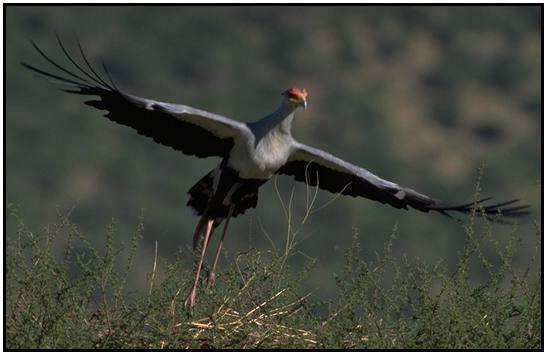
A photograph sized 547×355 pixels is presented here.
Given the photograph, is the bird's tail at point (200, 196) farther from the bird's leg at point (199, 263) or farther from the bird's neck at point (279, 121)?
the bird's neck at point (279, 121)

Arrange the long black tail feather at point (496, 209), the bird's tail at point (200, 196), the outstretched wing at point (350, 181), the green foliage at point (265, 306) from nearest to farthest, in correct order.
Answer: the green foliage at point (265, 306) < the long black tail feather at point (496, 209) < the outstretched wing at point (350, 181) < the bird's tail at point (200, 196)

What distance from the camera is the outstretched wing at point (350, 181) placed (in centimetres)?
995

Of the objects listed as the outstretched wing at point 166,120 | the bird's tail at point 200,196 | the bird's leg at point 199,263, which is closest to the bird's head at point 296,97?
the outstretched wing at point 166,120

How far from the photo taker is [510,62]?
48.1 m

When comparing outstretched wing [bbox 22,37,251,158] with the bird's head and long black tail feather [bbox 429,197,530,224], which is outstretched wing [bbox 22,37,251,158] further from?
long black tail feather [bbox 429,197,530,224]

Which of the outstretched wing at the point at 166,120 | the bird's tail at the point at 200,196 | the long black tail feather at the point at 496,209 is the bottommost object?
the bird's tail at the point at 200,196

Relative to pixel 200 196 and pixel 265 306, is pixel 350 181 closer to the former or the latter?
pixel 200 196

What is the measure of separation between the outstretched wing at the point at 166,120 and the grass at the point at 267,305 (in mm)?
1454

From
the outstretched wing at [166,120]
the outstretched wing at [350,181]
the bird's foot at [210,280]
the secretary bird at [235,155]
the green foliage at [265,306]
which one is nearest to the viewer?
the green foliage at [265,306]

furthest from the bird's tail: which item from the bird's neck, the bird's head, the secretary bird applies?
the bird's head

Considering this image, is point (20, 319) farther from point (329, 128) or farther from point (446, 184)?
point (329, 128)

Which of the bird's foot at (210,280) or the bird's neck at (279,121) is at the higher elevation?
the bird's neck at (279,121)

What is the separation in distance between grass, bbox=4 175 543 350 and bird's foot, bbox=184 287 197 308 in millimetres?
38

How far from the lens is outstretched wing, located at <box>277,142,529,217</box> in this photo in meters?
9.95
